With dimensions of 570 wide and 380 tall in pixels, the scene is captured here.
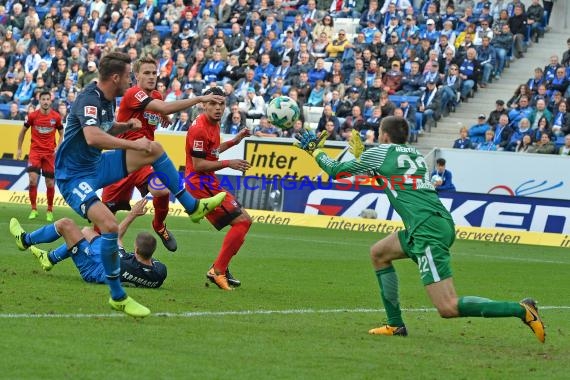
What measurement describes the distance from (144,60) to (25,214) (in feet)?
37.9

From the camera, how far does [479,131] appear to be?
29797 mm

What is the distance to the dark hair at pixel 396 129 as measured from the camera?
10.4m

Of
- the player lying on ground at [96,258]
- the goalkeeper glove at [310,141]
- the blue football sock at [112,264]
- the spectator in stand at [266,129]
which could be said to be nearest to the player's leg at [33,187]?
the spectator in stand at [266,129]

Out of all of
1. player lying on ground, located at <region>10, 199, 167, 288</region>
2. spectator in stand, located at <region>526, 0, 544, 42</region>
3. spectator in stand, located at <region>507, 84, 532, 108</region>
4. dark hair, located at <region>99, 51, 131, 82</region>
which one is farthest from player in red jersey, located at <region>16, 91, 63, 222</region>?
spectator in stand, located at <region>526, 0, 544, 42</region>

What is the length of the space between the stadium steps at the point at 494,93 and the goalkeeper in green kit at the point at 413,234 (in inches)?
781

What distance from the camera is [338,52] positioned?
34812 millimetres

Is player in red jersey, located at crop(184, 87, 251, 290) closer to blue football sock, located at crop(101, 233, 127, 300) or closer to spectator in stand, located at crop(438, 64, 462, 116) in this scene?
blue football sock, located at crop(101, 233, 127, 300)

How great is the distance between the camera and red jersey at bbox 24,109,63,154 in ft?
78.5

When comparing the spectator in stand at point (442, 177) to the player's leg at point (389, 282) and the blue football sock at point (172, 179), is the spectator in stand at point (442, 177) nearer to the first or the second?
the blue football sock at point (172, 179)

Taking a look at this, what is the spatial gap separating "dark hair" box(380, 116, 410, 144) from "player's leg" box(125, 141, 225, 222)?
2.04 meters

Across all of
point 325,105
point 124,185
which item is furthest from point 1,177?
point 124,185

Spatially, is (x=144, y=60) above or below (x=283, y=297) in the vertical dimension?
above

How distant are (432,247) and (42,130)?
15.4m

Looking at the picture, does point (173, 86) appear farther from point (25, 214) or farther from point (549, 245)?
point (549, 245)
